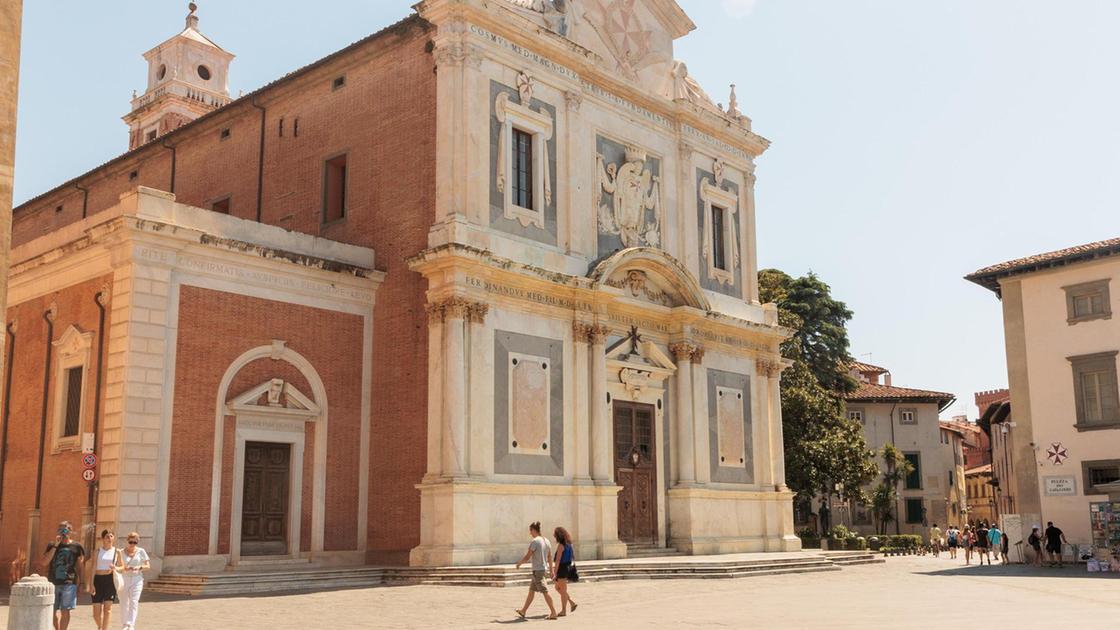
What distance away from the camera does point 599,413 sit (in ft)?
87.4

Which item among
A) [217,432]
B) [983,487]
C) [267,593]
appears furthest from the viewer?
[983,487]

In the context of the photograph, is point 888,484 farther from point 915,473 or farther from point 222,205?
point 222,205

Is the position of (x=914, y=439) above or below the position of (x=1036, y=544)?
above

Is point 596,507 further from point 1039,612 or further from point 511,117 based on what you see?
point 1039,612

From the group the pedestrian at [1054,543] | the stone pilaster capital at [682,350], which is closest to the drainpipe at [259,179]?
the stone pilaster capital at [682,350]

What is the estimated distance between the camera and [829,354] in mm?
51469

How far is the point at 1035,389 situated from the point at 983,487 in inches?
2263

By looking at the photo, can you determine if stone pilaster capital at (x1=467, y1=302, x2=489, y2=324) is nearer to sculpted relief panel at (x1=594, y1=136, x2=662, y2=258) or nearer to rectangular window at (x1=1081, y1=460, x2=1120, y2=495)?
sculpted relief panel at (x1=594, y1=136, x2=662, y2=258)

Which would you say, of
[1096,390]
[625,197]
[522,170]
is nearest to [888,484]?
[1096,390]

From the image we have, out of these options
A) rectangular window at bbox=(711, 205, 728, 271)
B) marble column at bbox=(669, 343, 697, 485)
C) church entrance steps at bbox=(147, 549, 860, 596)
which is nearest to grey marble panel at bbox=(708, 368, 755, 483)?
marble column at bbox=(669, 343, 697, 485)

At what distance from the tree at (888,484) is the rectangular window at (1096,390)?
2468cm

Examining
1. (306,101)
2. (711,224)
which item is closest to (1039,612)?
(711,224)

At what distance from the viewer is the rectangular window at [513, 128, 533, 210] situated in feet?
86.0

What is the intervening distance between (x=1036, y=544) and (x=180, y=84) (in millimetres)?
38787
